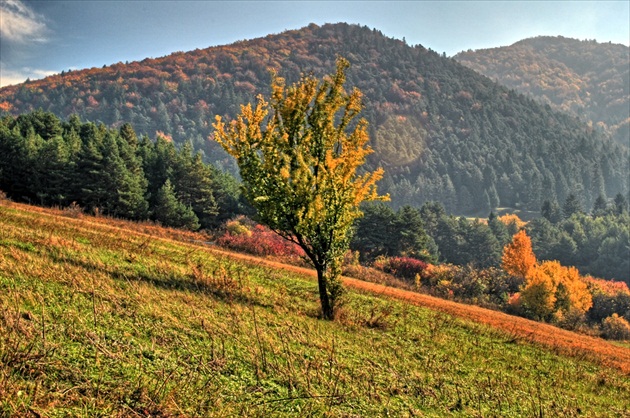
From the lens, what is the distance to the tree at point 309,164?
14.4 meters

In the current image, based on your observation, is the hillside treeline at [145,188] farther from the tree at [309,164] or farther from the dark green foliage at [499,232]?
the tree at [309,164]

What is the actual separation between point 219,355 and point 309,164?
25.0ft

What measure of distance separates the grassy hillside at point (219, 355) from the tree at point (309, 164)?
2785 mm

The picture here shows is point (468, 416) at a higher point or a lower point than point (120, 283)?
lower

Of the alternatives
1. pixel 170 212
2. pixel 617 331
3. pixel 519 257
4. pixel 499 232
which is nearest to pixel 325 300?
pixel 617 331

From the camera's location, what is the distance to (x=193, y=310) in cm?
1084

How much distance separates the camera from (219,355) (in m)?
8.52

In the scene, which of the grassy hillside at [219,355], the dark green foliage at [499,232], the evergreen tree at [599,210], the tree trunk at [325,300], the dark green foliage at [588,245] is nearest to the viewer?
the grassy hillside at [219,355]

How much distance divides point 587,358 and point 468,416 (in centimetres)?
1308

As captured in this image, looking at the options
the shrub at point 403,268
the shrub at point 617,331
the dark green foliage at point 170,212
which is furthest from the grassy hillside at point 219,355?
the dark green foliage at point 170,212

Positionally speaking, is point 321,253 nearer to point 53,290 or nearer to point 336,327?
point 336,327

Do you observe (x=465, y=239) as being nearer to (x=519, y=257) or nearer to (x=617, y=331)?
(x=519, y=257)

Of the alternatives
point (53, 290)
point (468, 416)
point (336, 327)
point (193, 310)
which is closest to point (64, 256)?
point (53, 290)

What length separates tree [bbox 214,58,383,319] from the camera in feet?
47.3
